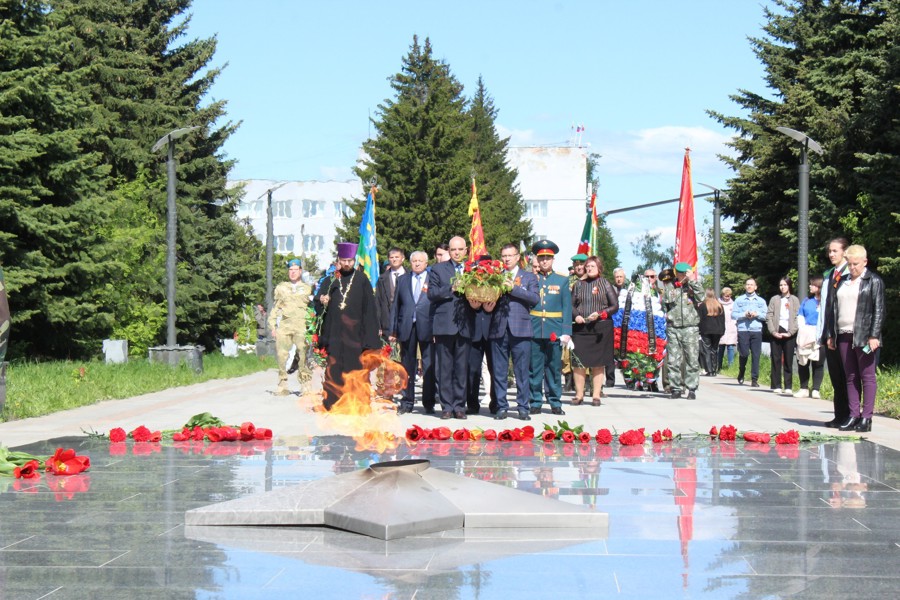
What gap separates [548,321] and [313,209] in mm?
100550

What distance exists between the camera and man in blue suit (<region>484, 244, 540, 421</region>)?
47.6 feet

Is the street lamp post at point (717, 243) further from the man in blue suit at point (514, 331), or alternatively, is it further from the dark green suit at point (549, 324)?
the man in blue suit at point (514, 331)

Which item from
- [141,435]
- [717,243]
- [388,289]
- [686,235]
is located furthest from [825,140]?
[141,435]

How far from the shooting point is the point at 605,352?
17.1m

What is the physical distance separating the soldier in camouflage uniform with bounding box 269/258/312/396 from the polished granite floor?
772cm

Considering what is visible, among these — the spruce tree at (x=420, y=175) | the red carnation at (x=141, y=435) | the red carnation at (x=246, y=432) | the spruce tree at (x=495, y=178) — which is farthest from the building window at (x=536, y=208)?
the red carnation at (x=141, y=435)

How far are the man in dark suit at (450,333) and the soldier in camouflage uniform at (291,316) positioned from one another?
379 centimetres

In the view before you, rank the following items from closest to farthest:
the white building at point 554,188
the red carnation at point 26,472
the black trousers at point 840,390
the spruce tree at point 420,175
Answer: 1. the red carnation at point 26,472
2. the black trousers at point 840,390
3. the spruce tree at point 420,175
4. the white building at point 554,188

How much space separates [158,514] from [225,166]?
37304 millimetres

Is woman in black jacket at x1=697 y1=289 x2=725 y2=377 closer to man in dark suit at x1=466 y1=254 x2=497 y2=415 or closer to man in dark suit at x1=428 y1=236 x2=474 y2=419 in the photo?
man in dark suit at x1=466 y1=254 x2=497 y2=415

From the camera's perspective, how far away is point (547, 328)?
1542 centimetres

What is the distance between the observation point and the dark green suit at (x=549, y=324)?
50.5 ft

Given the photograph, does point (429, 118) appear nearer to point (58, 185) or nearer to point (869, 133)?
point (869, 133)

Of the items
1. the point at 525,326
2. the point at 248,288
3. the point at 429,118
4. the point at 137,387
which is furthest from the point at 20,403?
the point at 429,118
